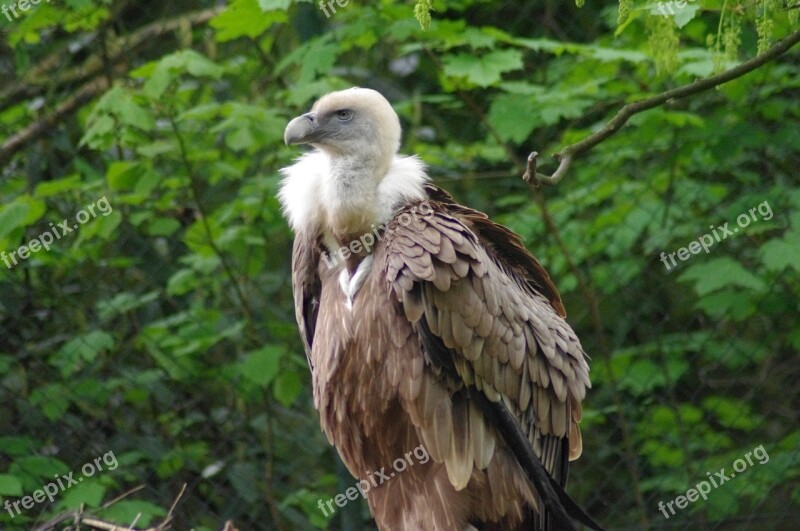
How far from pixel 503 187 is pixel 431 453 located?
106 inches

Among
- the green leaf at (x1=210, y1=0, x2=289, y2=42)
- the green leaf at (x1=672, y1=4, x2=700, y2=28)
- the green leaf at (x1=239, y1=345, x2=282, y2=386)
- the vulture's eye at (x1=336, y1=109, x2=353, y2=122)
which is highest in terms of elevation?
the green leaf at (x1=210, y1=0, x2=289, y2=42)

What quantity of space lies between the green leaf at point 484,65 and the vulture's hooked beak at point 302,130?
3.43ft


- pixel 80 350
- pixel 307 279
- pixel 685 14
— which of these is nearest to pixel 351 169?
pixel 307 279

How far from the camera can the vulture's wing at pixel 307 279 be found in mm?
3617

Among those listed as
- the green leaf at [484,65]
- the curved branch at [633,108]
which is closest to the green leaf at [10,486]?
the green leaf at [484,65]

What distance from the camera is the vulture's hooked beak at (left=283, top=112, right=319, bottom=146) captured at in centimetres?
345

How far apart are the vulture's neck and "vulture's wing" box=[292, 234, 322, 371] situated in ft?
0.16

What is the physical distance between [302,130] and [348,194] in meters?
0.26

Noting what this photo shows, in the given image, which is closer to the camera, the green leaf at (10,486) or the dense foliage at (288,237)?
the green leaf at (10,486)

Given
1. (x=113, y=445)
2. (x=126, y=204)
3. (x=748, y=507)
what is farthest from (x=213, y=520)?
(x=748, y=507)

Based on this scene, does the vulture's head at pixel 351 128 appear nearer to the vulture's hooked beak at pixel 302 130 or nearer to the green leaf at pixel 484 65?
the vulture's hooked beak at pixel 302 130

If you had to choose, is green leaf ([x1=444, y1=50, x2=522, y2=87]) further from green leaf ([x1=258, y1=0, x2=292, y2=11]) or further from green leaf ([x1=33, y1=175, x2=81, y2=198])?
green leaf ([x1=33, y1=175, x2=81, y2=198])

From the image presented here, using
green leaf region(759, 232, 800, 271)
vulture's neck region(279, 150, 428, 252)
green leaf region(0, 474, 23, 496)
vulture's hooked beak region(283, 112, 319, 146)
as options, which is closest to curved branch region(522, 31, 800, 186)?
vulture's neck region(279, 150, 428, 252)

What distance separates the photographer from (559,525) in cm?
348
